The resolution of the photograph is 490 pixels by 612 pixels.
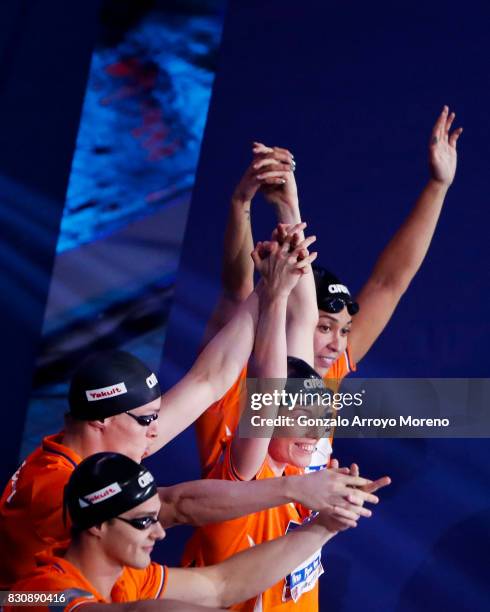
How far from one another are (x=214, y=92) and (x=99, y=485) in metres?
2.54

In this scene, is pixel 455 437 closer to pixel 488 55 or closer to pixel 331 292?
pixel 331 292

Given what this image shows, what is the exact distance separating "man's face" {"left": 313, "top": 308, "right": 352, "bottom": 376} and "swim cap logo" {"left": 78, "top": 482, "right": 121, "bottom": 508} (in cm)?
121

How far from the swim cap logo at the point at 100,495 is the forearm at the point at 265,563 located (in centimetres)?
40

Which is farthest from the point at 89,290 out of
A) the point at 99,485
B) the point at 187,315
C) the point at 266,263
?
the point at 99,485

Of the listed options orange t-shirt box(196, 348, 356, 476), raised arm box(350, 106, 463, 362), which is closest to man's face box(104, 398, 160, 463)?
orange t-shirt box(196, 348, 356, 476)

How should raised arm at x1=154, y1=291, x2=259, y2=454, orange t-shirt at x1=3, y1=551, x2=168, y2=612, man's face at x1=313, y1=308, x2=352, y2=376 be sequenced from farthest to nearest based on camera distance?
man's face at x1=313, y1=308, x2=352, y2=376
raised arm at x1=154, y1=291, x2=259, y2=454
orange t-shirt at x1=3, y1=551, x2=168, y2=612

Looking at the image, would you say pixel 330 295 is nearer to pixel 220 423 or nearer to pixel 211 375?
pixel 220 423

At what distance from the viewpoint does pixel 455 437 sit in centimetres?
382

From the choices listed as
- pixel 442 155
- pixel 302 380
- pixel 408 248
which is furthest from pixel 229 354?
pixel 442 155

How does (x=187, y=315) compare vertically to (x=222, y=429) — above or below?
above

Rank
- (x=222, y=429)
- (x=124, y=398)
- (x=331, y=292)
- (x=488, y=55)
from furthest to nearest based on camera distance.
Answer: (x=488, y=55) < (x=331, y=292) < (x=222, y=429) < (x=124, y=398)

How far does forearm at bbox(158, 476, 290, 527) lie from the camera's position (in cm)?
207

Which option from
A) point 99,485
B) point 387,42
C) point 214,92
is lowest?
point 99,485

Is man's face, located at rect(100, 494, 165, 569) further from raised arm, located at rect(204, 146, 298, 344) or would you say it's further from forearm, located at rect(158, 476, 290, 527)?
raised arm, located at rect(204, 146, 298, 344)
